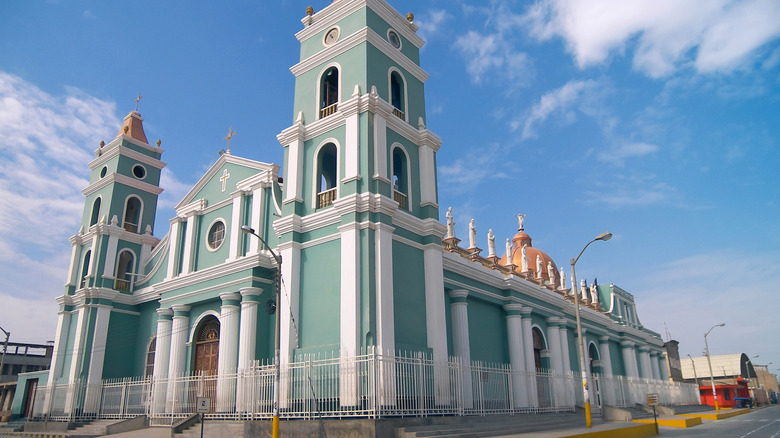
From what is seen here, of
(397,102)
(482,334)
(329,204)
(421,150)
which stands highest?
(397,102)

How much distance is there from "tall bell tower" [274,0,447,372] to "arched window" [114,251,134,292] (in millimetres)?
12366

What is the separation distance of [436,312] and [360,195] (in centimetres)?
449

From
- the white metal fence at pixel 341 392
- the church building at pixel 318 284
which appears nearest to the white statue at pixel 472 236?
the church building at pixel 318 284

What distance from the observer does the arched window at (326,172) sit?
18.4 m

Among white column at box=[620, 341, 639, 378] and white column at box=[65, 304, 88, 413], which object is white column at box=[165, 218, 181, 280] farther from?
white column at box=[620, 341, 639, 378]

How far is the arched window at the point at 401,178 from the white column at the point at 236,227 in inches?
258

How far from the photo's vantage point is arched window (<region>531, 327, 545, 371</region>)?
2752 cm

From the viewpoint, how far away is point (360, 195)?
16.8 m

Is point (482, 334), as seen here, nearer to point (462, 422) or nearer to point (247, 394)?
point (462, 422)

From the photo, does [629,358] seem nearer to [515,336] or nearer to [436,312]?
[515,336]

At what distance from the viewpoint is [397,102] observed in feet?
68.7

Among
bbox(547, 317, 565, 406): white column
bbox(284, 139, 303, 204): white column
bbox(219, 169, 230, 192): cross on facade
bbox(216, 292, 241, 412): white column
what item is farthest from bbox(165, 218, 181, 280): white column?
bbox(547, 317, 565, 406): white column

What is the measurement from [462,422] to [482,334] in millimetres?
8674

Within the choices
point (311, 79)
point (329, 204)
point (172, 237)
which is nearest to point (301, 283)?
point (329, 204)
